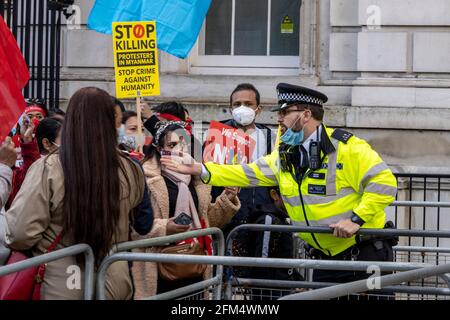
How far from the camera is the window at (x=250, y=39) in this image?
1270 centimetres

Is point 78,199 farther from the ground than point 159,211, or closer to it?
farther from the ground

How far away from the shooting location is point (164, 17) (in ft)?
29.9

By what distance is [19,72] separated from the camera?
7379mm

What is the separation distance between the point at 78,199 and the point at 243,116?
11.0ft

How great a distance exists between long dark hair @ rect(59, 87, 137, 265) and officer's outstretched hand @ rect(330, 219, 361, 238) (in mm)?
→ 1546

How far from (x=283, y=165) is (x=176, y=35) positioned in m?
2.92

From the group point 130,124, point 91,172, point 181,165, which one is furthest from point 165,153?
point 130,124

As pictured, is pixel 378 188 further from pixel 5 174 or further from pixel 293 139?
pixel 5 174

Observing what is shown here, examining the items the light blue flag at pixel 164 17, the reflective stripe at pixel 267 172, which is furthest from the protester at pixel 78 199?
the light blue flag at pixel 164 17

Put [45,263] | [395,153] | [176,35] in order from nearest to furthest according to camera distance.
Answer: [45,263], [176,35], [395,153]

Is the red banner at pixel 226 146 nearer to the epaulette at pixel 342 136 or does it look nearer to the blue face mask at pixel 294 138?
the blue face mask at pixel 294 138

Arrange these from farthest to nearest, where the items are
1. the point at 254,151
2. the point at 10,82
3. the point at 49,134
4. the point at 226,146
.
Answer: the point at 254,151 → the point at 226,146 → the point at 49,134 → the point at 10,82

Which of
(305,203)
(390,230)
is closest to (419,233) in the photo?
(390,230)
